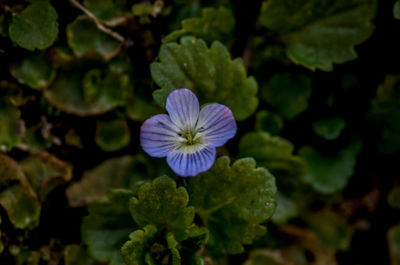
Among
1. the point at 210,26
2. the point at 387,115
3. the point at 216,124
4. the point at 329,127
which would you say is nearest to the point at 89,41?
the point at 210,26

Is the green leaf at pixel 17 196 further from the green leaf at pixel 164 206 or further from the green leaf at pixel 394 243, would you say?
the green leaf at pixel 394 243

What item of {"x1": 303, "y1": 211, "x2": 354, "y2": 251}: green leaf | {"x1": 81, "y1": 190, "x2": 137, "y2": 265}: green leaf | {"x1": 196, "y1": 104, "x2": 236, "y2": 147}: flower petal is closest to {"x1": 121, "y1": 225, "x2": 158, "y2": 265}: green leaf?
{"x1": 81, "y1": 190, "x2": 137, "y2": 265}: green leaf

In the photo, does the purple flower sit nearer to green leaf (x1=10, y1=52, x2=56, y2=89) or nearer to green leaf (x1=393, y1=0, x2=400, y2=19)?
green leaf (x1=10, y1=52, x2=56, y2=89)

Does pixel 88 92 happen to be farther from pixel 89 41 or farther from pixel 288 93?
pixel 288 93

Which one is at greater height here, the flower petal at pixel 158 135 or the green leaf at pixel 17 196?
the flower petal at pixel 158 135

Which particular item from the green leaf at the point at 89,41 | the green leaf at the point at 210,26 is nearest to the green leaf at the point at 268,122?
the green leaf at the point at 210,26

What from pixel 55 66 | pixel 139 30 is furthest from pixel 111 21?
pixel 55 66
